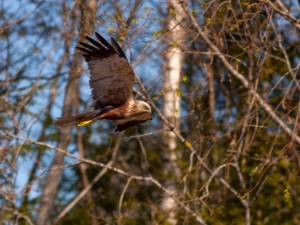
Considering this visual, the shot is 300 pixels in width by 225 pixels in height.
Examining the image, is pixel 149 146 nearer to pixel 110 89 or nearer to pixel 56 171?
pixel 56 171

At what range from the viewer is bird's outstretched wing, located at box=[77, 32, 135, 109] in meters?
7.20

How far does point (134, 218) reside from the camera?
11867mm

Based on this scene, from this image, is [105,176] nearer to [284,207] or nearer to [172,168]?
[172,168]

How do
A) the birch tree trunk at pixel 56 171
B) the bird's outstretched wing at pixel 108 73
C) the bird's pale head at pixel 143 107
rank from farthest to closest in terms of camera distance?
the birch tree trunk at pixel 56 171 < the bird's pale head at pixel 143 107 < the bird's outstretched wing at pixel 108 73

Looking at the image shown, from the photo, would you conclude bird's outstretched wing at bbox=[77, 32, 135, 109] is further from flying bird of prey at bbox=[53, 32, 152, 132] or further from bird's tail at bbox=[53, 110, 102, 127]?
bird's tail at bbox=[53, 110, 102, 127]

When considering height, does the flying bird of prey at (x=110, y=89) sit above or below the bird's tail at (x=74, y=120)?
above

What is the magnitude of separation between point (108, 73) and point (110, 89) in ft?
0.68

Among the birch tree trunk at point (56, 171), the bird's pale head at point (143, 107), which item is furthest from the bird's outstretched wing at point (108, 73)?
the birch tree trunk at point (56, 171)

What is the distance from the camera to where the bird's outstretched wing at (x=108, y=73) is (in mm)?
7203

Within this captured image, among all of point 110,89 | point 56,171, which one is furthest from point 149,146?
point 110,89

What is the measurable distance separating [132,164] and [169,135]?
1.60 m

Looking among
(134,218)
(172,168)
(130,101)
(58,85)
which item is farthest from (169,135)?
(130,101)

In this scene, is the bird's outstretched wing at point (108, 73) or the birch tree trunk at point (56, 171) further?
the birch tree trunk at point (56, 171)

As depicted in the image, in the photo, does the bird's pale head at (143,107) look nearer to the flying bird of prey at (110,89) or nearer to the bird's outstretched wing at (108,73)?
the flying bird of prey at (110,89)
